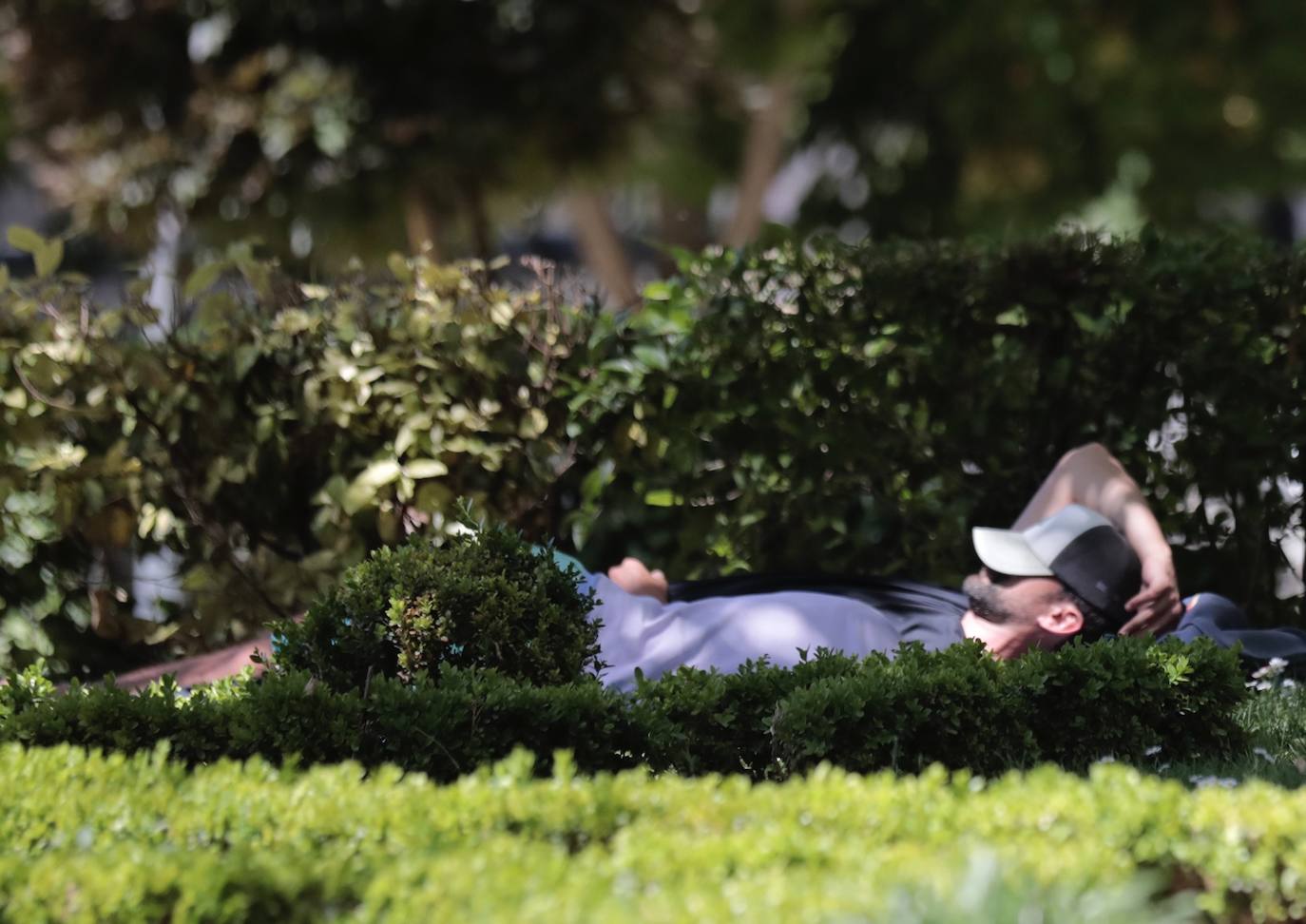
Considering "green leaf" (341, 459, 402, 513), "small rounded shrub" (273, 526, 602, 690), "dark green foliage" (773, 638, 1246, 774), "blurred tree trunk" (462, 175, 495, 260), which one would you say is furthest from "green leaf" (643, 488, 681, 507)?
"blurred tree trunk" (462, 175, 495, 260)

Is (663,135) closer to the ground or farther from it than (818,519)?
farther from it

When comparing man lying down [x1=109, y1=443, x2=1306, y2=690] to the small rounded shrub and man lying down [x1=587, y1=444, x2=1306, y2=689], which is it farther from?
the small rounded shrub

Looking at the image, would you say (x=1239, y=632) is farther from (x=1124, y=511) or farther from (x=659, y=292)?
(x=659, y=292)

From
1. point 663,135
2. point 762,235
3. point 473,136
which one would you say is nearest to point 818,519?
point 762,235

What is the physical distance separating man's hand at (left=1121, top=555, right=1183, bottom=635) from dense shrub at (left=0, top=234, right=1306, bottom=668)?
980 mm

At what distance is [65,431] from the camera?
19.2 feet

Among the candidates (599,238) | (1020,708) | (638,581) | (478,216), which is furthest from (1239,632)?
(599,238)

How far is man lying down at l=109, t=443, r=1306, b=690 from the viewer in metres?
4.68

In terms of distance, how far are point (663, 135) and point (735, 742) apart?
792 cm

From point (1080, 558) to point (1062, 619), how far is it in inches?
7.8

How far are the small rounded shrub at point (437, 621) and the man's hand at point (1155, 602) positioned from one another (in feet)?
5.92

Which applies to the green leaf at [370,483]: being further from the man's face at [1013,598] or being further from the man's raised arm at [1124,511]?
the man's raised arm at [1124,511]

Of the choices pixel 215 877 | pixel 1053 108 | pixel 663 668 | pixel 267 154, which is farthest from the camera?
pixel 1053 108

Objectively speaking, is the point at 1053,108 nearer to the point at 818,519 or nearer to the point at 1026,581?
the point at 818,519
